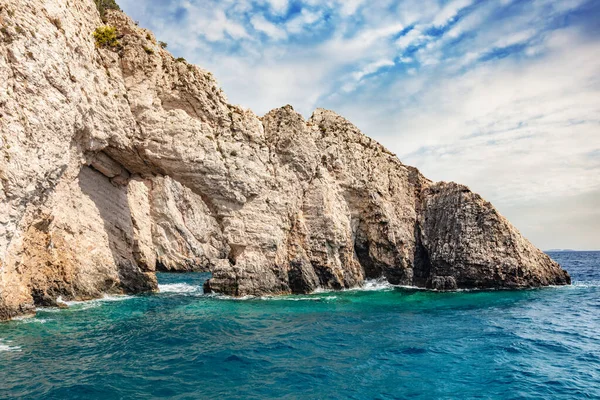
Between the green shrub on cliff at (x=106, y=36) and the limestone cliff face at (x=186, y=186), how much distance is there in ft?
1.53

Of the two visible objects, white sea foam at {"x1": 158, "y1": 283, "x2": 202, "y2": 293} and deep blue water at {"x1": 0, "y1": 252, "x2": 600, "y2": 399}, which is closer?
deep blue water at {"x1": 0, "y1": 252, "x2": 600, "y2": 399}

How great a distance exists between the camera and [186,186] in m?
30.2

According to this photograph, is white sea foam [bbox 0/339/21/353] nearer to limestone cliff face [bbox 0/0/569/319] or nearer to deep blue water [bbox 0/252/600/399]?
deep blue water [bbox 0/252/600/399]

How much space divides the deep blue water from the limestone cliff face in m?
4.95

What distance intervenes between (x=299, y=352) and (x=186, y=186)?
62.9 ft

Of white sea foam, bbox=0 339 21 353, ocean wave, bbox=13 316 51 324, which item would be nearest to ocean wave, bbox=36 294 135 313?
ocean wave, bbox=13 316 51 324

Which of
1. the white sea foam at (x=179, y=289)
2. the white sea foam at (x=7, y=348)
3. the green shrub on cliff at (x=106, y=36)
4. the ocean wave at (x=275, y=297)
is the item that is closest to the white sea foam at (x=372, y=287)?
the ocean wave at (x=275, y=297)

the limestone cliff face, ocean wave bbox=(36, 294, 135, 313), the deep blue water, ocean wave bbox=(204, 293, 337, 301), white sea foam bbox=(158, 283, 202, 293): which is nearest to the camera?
the deep blue water

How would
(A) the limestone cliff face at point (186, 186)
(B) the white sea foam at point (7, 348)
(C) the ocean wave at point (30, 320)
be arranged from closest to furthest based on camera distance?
(B) the white sea foam at point (7, 348), (C) the ocean wave at point (30, 320), (A) the limestone cliff face at point (186, 186)

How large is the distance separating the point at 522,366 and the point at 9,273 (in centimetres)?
2238

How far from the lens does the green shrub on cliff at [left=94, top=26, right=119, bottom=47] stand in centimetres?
2725

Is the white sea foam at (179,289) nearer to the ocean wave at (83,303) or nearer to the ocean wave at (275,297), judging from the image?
the ocean wave at (275,297)

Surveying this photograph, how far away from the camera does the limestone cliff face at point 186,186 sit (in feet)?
61.6

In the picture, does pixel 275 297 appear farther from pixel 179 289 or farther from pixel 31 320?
pixel 31 320
